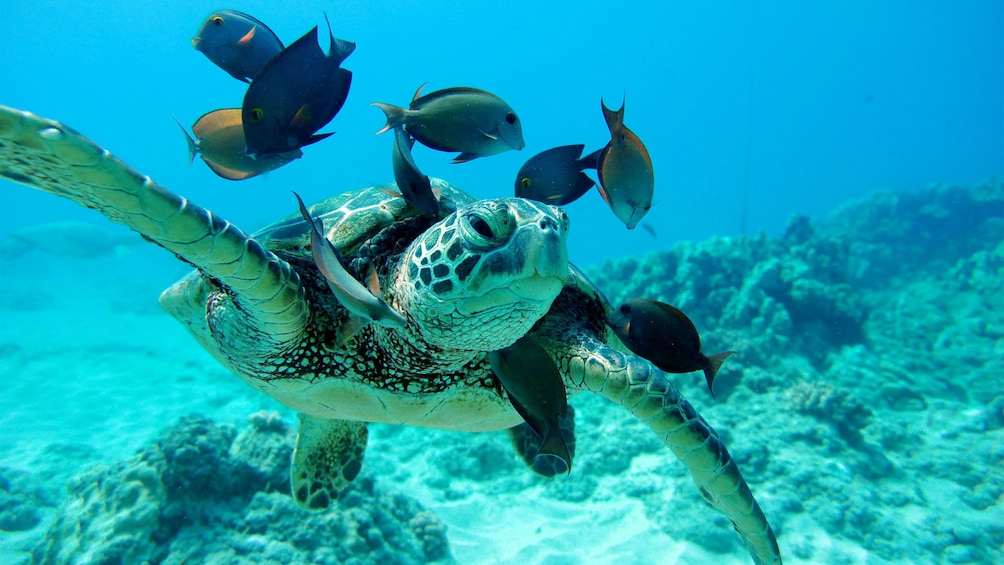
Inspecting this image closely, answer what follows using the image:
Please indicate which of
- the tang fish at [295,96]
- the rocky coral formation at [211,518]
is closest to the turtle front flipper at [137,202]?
the tang fish at [295,96]

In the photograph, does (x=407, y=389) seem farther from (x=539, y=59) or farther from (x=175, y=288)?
(x=539, y=59)

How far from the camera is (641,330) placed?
2.34 m

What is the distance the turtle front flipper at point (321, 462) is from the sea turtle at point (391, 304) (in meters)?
0.01

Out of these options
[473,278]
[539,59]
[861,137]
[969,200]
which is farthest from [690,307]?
[861,137]

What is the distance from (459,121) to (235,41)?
1.17 m

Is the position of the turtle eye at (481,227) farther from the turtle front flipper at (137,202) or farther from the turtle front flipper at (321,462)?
the turtle front flipper at (321,462)

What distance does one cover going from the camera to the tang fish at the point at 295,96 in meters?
1.91

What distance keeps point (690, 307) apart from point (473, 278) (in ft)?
29.4

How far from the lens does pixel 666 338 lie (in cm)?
230

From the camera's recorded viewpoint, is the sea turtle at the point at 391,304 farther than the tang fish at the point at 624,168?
No

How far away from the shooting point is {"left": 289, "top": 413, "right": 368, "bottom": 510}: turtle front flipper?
381cm

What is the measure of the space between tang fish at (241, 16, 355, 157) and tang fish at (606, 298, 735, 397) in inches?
67.8

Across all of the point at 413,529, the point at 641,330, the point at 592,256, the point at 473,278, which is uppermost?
the point at 473,278

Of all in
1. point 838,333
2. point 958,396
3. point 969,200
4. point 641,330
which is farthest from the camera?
point 969,200
